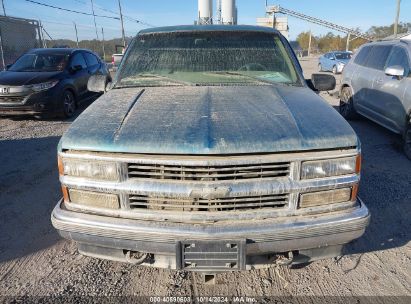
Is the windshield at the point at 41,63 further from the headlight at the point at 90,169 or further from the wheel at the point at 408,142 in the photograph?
the wheel at the point at 408,142

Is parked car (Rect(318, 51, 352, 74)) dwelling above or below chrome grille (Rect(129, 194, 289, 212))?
below

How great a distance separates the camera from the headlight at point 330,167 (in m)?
2.18

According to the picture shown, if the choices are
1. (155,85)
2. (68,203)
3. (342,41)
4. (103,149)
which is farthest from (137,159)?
(342,41)

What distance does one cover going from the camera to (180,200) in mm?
2152

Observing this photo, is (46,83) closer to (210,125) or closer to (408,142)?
(210,125)

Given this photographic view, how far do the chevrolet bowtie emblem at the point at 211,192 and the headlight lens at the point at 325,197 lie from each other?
52cm

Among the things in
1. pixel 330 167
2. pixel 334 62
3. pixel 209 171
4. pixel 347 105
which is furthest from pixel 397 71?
pixel 334 62

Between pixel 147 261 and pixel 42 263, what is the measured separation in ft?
3.96

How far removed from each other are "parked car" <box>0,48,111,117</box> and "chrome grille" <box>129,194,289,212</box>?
6.46 meters

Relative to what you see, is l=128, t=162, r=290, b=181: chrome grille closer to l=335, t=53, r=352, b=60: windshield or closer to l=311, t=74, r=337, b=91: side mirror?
l=311, t=74, r=337, b=91: side mirror

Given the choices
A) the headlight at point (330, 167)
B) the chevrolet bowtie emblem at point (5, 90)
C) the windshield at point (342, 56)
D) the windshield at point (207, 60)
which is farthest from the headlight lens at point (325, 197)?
the windshield at point (342, 56)

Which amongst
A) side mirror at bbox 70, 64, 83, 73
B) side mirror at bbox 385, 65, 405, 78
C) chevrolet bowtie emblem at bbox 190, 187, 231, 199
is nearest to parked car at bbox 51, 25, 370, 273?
chevrolet bowtie emblem at bbox 190, 187, 231, 199

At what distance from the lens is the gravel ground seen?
261cm

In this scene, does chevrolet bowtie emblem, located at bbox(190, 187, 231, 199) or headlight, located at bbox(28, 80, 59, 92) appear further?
headlight, located at bbox(28, 80, 59, 92)
